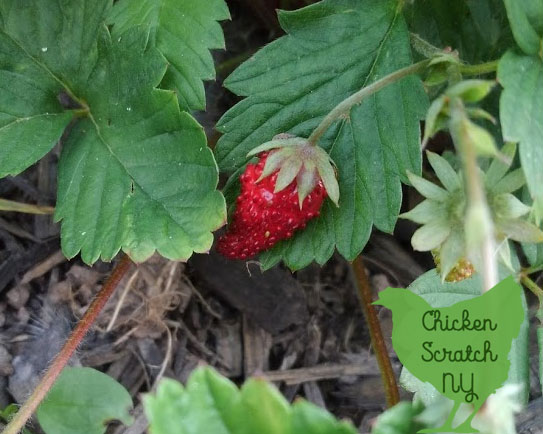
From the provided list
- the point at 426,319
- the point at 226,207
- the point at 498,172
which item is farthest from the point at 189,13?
the point at 426,319

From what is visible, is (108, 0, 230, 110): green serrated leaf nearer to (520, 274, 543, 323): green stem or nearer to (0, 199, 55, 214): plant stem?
(0, 199, 55, 214): plant stem

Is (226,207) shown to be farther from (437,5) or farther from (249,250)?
(437,5)

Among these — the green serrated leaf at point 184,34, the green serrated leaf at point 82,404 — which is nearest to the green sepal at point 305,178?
the green serrated leaf at point 184,34

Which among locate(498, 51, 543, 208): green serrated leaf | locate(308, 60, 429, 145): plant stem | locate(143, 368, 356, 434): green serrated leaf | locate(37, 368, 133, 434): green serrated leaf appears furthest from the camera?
locate(37, 368, 133, 434): green serrated leaf

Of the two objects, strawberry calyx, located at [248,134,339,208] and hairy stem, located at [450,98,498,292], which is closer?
hairy stem, located at [450,98,498,292]

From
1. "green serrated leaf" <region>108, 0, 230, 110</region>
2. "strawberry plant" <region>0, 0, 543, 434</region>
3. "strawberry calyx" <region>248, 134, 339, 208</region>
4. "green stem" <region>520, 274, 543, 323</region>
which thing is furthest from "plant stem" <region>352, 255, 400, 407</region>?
"green serrated leaf" <region>108, 0, 230, 110</region>

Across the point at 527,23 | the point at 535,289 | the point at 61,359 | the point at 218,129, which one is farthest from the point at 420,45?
the point at 61,359

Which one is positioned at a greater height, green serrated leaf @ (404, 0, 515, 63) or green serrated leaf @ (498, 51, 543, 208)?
green serrated leaf @ (404, 0, 515, 63)
